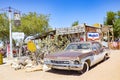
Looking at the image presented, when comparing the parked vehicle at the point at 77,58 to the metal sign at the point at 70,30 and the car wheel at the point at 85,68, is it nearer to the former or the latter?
the car wheel at the point at 85,68

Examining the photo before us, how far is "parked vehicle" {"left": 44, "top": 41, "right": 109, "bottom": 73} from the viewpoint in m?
8.38

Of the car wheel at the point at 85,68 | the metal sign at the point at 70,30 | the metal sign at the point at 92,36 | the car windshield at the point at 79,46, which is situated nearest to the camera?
the car wheel at the point at 85,68

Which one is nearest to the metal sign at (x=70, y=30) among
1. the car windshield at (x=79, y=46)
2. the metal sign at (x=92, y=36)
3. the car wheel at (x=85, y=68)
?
the metal sign at (x=92, y=36)

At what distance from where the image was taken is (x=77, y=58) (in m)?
8.27

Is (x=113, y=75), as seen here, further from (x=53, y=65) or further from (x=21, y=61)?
(x=21, y=61)

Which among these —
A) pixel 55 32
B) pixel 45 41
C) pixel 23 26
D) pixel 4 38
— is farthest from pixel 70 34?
pixel 4 38

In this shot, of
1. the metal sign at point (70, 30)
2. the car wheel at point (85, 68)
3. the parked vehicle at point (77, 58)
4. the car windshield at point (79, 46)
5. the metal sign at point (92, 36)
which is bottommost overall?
the car wheel at point (85, 68)

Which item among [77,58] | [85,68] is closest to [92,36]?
[85,68]

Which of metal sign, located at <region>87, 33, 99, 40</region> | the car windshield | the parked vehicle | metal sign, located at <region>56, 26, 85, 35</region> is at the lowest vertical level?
the parked vehicle

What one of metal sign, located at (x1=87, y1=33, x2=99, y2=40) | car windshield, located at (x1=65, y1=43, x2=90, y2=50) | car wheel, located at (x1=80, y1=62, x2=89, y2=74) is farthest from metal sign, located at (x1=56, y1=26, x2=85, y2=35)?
car wheel, located at (x1=80, y1=62, x2=89, y2=74)

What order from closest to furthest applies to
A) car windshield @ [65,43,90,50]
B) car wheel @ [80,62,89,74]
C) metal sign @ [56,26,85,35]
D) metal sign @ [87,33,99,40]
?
1. car wheel @ [80,62,89,74]
2. car windshield @ [65,43,90,50]
3. metal sign @ [87,33,99,40]
4. metal sign @ [56,26,85,35]

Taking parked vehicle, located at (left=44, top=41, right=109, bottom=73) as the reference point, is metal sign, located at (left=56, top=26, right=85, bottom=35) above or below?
above

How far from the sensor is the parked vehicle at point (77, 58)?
8.38m

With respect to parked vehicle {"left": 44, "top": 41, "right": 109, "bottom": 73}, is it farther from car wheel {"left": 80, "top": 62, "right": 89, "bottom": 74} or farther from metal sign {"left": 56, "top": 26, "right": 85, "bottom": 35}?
metal sign {"left": 56, "top": 26, "right": 85, "bottom": 35}
